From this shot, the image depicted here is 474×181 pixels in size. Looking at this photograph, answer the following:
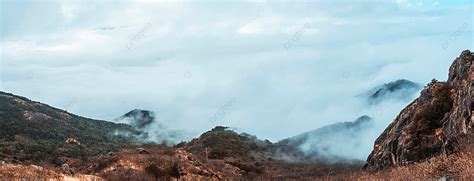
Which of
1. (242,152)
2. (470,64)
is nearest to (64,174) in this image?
(470,64)

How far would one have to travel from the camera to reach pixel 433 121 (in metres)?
48.3

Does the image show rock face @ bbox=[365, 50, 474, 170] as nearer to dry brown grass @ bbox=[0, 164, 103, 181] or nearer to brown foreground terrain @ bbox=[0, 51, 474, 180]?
brown foreground terrain @ bbox=[0, 51, 474, 180]

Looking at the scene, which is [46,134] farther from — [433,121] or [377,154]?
[433,121]

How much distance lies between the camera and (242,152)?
131 metres

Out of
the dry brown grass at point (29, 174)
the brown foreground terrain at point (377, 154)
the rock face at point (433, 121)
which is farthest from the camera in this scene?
the rock face at point (433, 121)

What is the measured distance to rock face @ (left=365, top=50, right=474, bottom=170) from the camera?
A: 132 feet

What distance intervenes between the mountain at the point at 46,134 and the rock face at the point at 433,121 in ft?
164

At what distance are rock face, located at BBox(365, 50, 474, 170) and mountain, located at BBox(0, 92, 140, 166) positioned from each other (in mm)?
49866

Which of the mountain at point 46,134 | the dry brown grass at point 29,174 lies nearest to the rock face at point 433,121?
the dry brown grass at point 29,174

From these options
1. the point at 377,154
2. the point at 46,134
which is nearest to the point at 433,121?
the point at 377,154

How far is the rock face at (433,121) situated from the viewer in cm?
4031

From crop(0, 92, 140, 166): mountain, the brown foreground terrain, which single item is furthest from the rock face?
crop(0, 92, 140, 166): mountain

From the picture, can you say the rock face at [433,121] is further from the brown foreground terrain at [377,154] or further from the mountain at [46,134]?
the mountain at [46,134]

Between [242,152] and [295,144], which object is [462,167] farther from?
[295,144]
